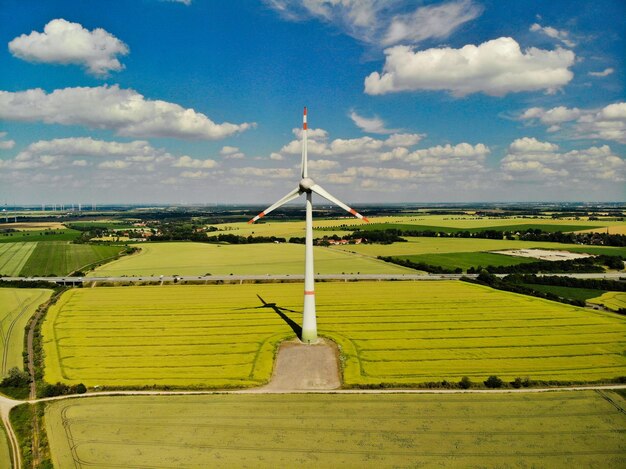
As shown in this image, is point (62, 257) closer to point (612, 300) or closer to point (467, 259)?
point (467, 259)

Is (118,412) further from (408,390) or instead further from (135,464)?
(408,390)

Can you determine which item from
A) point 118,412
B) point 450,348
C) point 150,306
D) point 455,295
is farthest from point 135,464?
Answer: point 455,295

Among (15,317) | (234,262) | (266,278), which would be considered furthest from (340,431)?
(234,262)

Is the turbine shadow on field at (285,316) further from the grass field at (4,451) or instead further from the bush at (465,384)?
the grass field at (4,451)

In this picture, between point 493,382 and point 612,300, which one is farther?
point 612,300

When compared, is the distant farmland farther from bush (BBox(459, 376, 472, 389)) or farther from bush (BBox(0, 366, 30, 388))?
bush (BBox(459, 376, 472, 389))

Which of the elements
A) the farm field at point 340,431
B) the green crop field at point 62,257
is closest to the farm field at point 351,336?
the farm field at point 340,431
